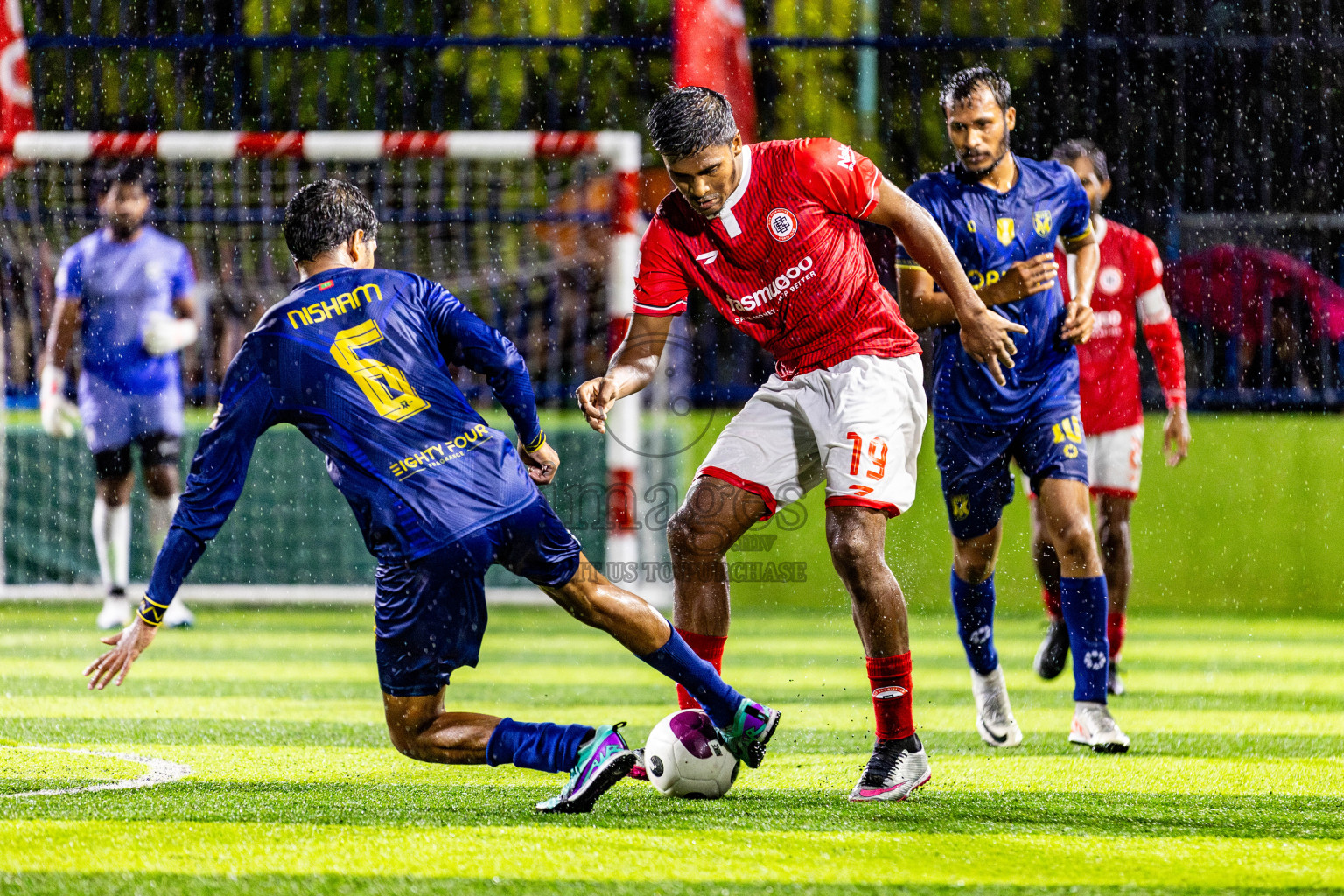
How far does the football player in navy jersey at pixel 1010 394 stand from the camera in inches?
217

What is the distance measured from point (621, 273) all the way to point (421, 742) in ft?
21.9

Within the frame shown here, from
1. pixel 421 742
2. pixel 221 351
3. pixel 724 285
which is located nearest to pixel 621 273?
pixel 221 351

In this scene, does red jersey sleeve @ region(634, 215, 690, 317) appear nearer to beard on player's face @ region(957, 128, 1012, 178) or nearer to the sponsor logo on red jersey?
the sponsor logo on red jersey

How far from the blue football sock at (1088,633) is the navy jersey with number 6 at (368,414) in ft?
7.61

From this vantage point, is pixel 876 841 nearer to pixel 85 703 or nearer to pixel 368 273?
pixel 368 273

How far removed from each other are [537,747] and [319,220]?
1.40 meters

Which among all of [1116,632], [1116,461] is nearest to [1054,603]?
[1116,632]

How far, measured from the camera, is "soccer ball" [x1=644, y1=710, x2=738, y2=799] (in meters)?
4.38

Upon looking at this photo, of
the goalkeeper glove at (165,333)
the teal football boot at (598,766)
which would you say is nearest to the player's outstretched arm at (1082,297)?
the teal football boot at (598,766)

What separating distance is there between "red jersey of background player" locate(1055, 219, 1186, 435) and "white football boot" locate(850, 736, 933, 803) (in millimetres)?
3374

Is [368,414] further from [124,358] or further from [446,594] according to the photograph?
[124,358]

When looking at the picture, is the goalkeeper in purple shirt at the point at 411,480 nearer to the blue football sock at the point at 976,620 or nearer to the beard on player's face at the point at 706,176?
the beard on player's face at the point at 706,176

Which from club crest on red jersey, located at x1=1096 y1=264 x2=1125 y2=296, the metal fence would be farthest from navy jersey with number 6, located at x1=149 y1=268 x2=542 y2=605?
the metal fence

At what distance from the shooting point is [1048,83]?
11180mm
